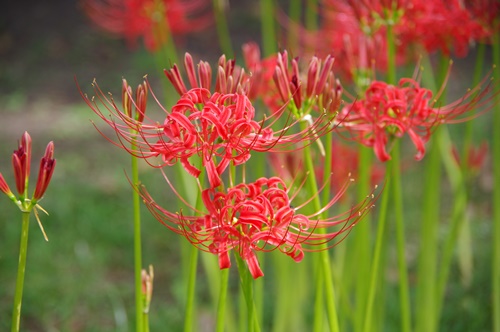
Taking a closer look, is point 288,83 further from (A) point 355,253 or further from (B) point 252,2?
(B) point 252,2

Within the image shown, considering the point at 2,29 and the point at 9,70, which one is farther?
the point at 2,29

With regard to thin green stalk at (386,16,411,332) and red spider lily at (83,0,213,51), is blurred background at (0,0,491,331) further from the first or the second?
thin green stalk at (386,16,411,332)

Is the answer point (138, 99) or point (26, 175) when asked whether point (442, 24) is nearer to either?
point (138, 99)

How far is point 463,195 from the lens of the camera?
6.07 feet

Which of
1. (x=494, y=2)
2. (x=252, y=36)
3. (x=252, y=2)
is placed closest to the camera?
(x=494, y=2)

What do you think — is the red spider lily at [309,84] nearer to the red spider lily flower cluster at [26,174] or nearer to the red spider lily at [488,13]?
the red spider lily flower cluster at [26,174]

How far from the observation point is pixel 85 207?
12.0ft

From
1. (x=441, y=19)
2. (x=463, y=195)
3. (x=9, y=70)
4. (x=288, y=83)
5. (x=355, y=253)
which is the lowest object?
(x=355, y=253)

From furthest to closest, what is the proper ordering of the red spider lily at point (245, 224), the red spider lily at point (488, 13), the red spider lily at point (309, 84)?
the red spider lily at point (488, 13)
the red spider lily at point (309, 84)
the red spider lily at point (245, 224)

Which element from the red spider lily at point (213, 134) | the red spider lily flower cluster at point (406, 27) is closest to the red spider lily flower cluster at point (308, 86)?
the red spider lily at point (213, 134)

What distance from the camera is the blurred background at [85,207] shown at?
8.92ft

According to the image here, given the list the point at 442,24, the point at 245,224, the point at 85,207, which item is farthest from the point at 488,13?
the point at 85,207

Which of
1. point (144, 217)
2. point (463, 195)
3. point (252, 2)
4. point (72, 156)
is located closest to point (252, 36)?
point (252, 2)

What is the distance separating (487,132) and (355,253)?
264 cm
